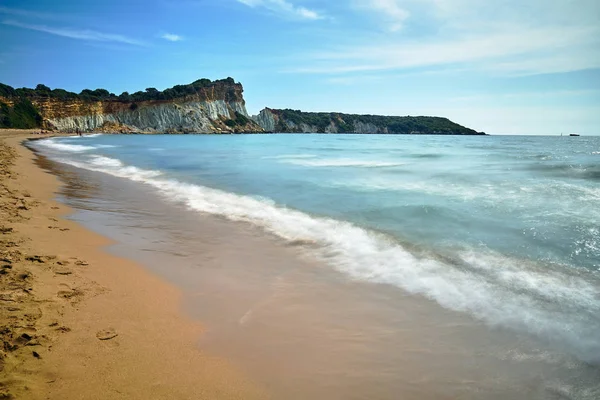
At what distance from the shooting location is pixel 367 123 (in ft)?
629

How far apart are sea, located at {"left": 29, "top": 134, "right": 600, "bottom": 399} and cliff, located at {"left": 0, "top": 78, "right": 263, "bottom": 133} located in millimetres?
84513

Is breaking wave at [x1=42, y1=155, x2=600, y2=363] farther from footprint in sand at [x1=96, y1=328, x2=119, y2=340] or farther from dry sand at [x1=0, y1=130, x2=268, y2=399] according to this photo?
footprint in sand at [x1=96, y1=328, x2=119, y2=340]

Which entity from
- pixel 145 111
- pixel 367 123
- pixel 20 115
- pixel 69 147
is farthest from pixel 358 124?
pixel 69 147

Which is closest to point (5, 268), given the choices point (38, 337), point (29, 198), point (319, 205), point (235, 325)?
point (38, 337)

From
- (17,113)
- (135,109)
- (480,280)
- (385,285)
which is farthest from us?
(135,109)

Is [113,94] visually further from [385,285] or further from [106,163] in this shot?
[385,285]

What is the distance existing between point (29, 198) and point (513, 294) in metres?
10.6

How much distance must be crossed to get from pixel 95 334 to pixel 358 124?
19671cm

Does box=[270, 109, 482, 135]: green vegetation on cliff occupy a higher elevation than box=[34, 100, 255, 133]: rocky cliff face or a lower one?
higher

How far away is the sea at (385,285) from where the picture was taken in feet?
9.12

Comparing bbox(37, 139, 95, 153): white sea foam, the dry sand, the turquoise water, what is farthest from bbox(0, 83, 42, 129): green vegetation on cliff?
the dry sand

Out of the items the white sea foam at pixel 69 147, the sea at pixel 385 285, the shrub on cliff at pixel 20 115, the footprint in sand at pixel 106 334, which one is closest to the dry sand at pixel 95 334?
the footprint in sand at pixel 106 334

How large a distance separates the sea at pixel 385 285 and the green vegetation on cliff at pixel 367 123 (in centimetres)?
16856

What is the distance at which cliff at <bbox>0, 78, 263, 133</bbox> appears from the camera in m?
77.8
